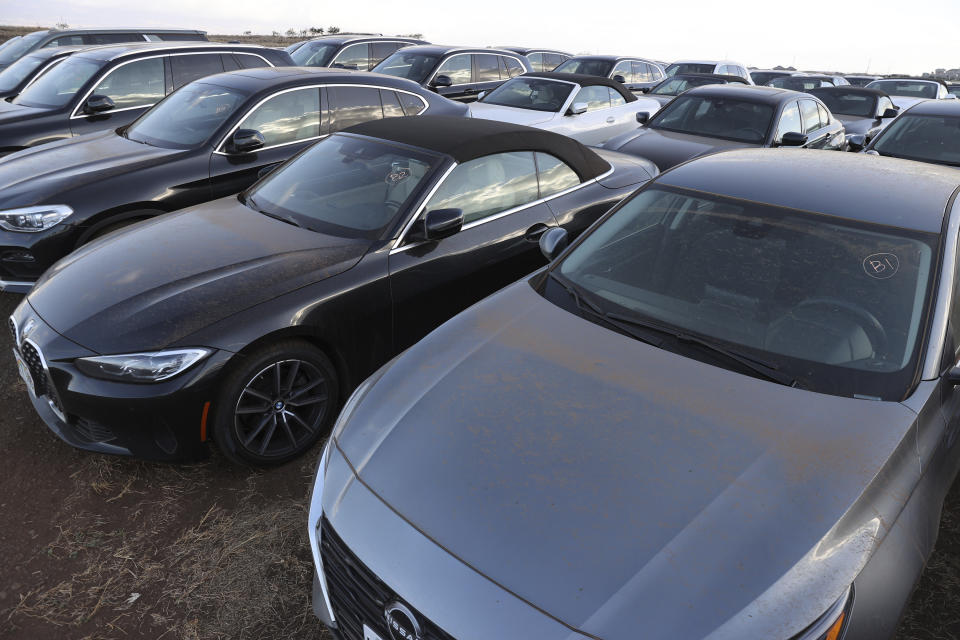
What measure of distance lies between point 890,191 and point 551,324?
1652mm

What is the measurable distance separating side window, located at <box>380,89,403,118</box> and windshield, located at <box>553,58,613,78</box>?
9088 millimetres

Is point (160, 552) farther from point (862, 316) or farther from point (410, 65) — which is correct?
point (410, 65)

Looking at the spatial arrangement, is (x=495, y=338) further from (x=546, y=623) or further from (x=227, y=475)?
(x=227, y=475)

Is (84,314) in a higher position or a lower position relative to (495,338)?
lower

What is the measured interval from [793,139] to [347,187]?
6029 mm

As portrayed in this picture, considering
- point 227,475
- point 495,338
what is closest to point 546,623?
point 495,338

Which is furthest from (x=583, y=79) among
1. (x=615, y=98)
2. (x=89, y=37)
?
(x=89, y=37)

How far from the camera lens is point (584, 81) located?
9734 mm

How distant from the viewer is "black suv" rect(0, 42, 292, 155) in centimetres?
691

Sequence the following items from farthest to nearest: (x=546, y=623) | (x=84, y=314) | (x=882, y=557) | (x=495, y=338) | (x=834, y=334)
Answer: (x=84, y=314), (x=495, y=338), (x=834, y=334), (x=882, y=557), (x=546, y=623)

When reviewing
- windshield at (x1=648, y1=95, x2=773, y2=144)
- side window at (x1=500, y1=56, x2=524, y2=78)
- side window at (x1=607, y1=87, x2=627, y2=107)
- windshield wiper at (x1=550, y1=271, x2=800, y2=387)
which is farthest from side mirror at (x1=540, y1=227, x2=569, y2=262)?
side window at (x1=500, y1=56, x2=524, y2=78)

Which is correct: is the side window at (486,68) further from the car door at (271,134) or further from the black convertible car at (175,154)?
the car door at (271,134)

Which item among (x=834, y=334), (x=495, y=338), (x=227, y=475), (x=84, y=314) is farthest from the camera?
(x=227, y=475)

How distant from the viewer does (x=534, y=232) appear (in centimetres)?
434
